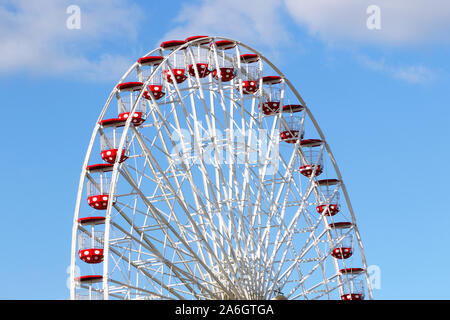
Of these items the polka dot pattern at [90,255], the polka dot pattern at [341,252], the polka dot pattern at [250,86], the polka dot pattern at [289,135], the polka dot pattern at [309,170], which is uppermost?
the polka dot pattern at [250,86]

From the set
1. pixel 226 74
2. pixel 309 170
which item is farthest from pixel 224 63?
pixel 309 170

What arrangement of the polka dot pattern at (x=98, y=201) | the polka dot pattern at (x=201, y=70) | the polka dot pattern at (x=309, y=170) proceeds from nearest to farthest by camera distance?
the polka dot pattern at (x=98, y=201)
the polka dot pattern at (x=201, y=70)
the polka dot pattern at (x=309, y=170)

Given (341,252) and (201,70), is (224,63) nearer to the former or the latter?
(201,70)

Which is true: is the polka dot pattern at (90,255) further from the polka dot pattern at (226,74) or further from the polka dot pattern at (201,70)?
the polka dot pattern at (226,74)

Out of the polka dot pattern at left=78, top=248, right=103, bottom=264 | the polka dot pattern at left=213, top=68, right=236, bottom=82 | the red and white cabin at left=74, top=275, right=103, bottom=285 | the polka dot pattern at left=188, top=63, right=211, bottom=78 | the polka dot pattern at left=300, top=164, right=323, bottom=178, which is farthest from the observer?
the polka dot pattern at left=300, top=164, right=323, bottom=178

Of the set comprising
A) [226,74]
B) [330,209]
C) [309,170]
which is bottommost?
[330,209]

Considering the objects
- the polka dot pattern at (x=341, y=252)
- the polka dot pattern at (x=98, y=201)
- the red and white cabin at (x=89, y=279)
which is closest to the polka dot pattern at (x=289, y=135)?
the polka dot pattern at (x=341, y=252)

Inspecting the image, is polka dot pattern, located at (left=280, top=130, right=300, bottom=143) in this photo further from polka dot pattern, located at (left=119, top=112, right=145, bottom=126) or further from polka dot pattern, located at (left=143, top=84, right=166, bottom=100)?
polka dot pattern, located at (left=119, top=112, right=145, bottom=126)

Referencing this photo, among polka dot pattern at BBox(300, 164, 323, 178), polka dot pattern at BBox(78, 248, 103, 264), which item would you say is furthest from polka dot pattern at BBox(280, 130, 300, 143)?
polka dot pattern at BBox(78, 248, 103, 264)

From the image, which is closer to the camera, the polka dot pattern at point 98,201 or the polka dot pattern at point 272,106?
the polka dot pattern at point 98,201

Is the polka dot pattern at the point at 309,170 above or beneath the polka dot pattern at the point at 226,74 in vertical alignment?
beneath
